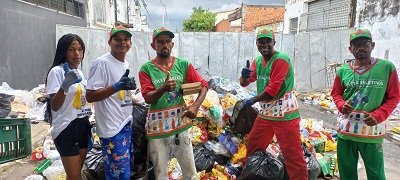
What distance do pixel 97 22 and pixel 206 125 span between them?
46.6 feet

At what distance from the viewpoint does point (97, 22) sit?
52.8 feet

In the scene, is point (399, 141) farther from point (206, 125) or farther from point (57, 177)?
point (57, 177)

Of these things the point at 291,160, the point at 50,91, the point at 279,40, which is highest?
the point at 279,40

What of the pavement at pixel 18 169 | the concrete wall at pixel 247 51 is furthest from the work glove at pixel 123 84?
the concrete wall at pixel 247 51

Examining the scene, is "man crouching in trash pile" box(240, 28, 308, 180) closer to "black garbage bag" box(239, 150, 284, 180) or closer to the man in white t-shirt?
"black garbage bag" box(239, 150, 284, 180)

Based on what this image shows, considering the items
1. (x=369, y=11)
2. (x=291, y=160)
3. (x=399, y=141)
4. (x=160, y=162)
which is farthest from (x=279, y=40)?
(x=160, y=162)

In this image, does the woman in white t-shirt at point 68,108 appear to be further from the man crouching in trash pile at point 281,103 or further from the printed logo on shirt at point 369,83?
the printed logo on shirt at point 369,83

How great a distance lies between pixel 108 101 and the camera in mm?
2250

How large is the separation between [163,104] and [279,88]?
1199 millimetres

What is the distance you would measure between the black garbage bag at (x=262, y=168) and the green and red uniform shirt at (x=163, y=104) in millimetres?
1003

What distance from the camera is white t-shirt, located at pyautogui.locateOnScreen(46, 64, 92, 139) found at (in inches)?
84.2

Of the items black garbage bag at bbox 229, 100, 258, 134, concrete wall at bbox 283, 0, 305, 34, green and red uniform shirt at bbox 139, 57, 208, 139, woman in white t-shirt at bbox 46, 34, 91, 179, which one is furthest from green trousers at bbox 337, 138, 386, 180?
concrete wall at bbox 283, 0, 305, 34

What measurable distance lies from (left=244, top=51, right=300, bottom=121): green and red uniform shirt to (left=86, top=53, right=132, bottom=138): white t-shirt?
1.45 meters

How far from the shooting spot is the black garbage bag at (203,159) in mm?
3354
